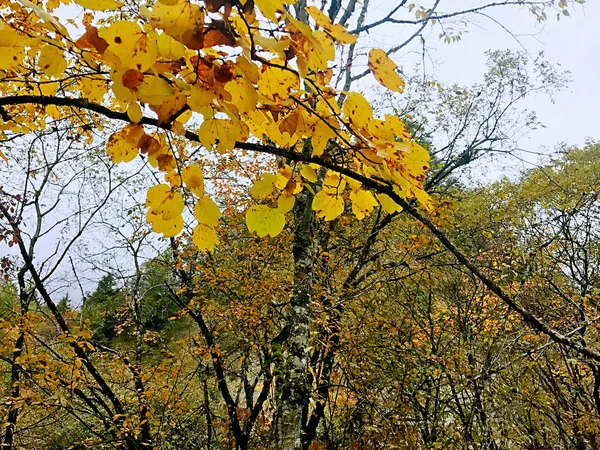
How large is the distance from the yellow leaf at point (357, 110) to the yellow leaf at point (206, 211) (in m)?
0.31

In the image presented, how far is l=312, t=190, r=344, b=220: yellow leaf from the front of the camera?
2.77 feet

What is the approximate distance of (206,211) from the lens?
2.44ft

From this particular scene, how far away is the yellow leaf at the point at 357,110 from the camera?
649mm

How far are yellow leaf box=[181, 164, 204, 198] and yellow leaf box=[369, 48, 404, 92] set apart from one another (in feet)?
1.24

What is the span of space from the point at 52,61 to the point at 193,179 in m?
0.30

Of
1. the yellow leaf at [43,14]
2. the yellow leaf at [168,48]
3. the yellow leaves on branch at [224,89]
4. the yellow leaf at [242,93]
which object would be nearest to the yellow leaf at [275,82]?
the yellow leaves on branch at [224,89]

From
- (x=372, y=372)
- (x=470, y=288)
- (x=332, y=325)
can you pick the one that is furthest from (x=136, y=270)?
(x=470, y=288)

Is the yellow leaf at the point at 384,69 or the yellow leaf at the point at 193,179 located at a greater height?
the yellow leaf at the point at 384,69

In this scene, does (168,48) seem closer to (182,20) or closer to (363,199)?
(182,20)

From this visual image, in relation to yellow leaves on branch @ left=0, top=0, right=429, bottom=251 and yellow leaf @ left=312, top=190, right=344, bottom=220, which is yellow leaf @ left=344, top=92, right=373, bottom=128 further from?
yellow leaf @ left=312, top=190, right=344, bottom=220

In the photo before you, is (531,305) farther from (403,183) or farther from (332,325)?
(403,183)

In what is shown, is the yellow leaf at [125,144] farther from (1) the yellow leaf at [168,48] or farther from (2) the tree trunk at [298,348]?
(2) the tree trunk at [298,348]

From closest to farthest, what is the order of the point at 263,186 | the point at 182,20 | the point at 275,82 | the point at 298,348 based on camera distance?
the point at 182,20 → the point at 275,82 → the point at 263,186 → the point at 298,348

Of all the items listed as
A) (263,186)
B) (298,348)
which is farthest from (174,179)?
(298,348)
